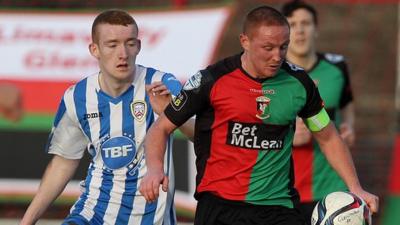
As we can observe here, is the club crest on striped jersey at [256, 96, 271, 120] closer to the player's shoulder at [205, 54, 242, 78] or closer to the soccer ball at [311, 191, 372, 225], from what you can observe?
the player's shoulder at [205, 54, 242, 78]

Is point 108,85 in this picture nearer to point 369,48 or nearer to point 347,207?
point 347,207

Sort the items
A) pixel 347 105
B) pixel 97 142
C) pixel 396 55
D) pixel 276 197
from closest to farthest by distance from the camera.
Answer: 1. pixel 276 197
2. pixel 97 142
3. pixel 347 105
4. pixel 396 55

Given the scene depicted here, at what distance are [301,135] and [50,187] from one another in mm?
1845

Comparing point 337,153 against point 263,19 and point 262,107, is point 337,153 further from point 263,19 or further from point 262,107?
point 263,19

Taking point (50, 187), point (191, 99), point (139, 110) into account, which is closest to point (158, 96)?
point (191, 99)

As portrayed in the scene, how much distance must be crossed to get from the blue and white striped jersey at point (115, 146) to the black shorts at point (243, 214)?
1.82 feet

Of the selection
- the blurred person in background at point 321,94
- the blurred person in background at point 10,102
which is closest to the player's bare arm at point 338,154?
→ the blurred person in background at point 321,94

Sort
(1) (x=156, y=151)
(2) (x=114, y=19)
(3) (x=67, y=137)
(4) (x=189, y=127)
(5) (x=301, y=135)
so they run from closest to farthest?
(1) (x=156, y=151)
(4) (x=189, y=127)
(2) (x=114, y=19)
(3) (x=67, y=137)
(5) (x=301, y=135)

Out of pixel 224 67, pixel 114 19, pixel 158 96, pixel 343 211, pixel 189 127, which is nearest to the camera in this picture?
pixel 343 211

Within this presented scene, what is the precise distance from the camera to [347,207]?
17.0 ft

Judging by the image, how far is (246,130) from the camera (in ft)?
18.1

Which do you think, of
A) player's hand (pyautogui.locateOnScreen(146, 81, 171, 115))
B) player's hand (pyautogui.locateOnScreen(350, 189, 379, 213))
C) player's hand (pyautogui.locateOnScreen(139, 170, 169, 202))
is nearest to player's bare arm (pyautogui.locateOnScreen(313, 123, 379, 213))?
player's hand (pyautogui.locateOnScreen(350, 189, 379, 213))

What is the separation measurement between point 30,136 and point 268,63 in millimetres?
A: 4648

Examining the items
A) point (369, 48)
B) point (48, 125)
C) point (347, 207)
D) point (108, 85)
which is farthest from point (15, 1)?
point (347, 207)
